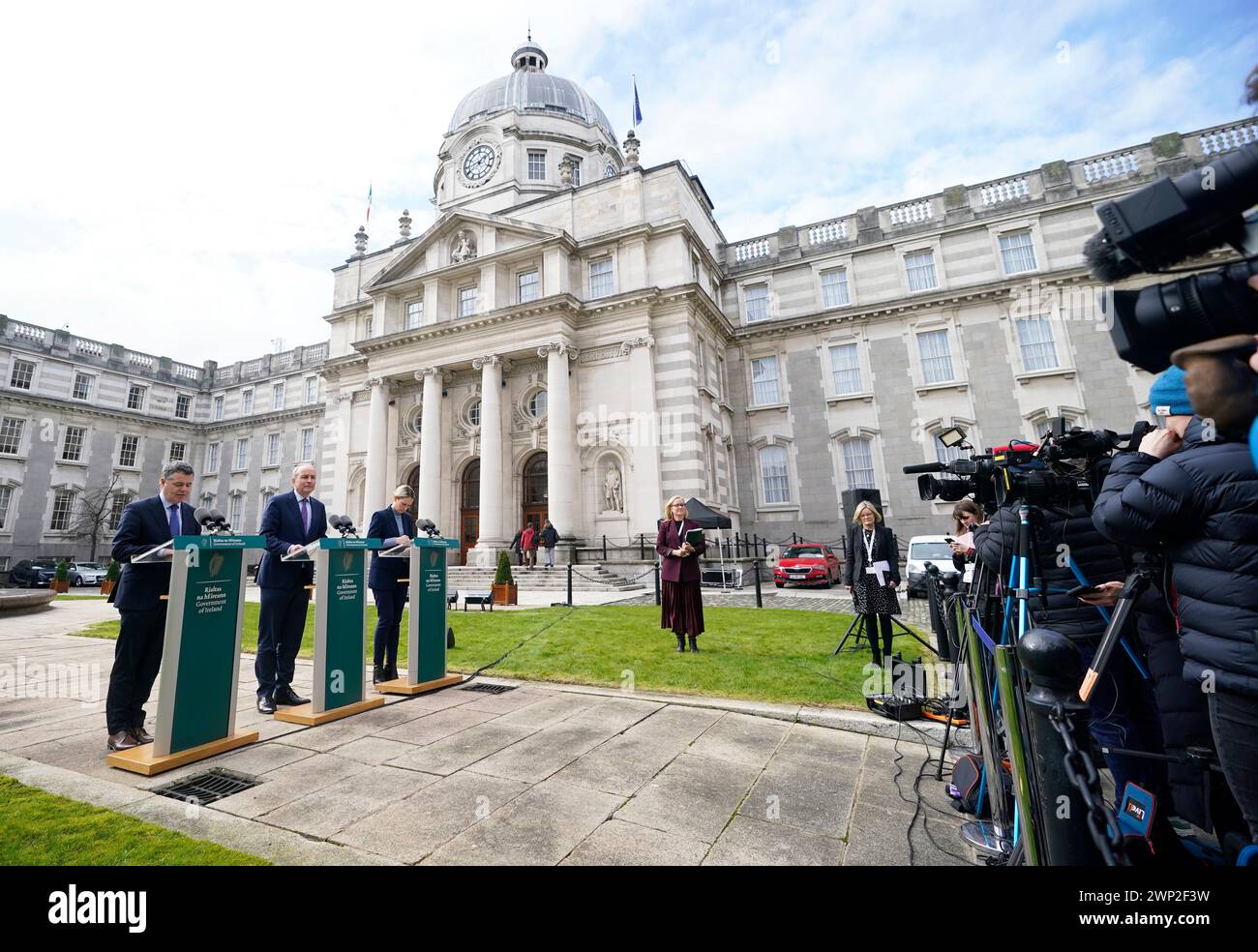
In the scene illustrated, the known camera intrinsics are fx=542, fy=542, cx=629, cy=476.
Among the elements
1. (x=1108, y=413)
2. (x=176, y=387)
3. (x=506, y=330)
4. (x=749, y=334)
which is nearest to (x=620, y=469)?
(x=506, y=330)

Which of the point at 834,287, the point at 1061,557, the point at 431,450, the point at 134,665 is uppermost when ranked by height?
the point at 834,287

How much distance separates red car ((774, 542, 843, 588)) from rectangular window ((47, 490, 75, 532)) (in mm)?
45976

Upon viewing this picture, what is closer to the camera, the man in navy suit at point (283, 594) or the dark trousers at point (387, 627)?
the man in navy suit at point (283, 594)

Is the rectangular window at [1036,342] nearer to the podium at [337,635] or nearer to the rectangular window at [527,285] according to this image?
the rectangular window at [527,285]

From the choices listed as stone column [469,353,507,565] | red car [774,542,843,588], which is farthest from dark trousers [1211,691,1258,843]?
stone column [469,353,507,565]

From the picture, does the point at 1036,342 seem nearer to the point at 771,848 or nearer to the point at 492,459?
the point at 492,459

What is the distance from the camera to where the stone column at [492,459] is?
2319 cm

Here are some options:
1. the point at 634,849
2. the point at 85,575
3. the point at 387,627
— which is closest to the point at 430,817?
the point at 634,849

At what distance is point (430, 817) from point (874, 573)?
596 cm

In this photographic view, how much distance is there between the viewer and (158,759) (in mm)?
3951

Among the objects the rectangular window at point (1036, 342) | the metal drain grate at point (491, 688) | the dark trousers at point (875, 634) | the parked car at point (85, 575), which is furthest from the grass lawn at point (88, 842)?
the parked car at point (85, 575)

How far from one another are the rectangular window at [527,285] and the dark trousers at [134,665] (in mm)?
23057

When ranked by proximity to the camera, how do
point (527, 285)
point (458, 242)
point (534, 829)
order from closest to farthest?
point (534, 829), point (527, 285), point (458, 242)

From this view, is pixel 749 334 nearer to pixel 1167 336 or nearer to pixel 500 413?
pixel 500 413
